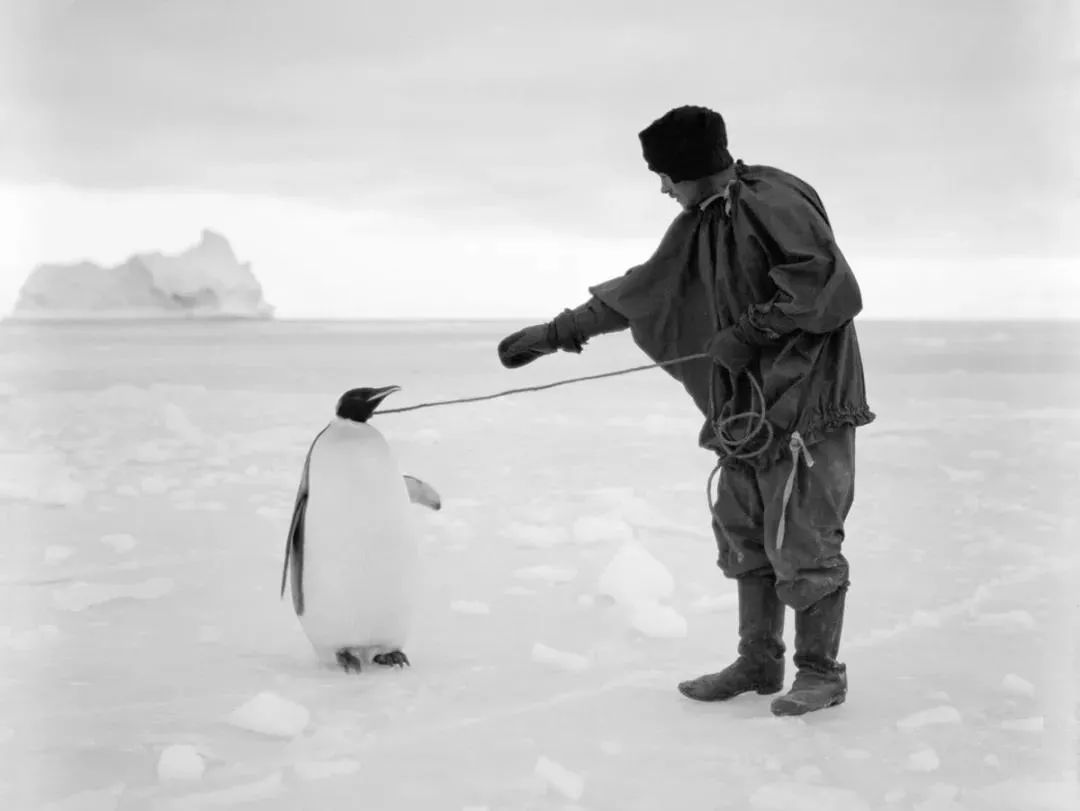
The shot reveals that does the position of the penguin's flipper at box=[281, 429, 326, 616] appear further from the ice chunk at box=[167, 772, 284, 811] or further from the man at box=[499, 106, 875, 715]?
the man at box=[499, 106, 875, 715]

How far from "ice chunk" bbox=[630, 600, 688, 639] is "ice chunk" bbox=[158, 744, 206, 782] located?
985mm

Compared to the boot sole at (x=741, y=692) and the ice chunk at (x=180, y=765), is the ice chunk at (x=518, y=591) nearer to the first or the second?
the boot sole at (x=741, y=692)

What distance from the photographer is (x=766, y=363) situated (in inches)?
71.7

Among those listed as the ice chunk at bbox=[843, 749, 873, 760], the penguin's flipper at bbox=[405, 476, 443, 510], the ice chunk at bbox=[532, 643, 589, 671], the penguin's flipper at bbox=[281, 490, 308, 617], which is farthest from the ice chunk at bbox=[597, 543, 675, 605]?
the ice chunk at bbox=[843, 749, 873, 760]

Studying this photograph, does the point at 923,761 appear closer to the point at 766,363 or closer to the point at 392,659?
the point at 766,363

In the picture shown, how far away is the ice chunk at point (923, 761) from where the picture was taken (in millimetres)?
1598

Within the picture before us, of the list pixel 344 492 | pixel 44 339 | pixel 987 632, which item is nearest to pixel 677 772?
pixel 344 492

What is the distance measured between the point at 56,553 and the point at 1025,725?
7.98 ft

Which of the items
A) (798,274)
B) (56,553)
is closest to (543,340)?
(798,274)

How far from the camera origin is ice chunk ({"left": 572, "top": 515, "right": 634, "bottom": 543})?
10.3ft

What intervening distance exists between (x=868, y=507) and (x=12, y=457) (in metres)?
3.61

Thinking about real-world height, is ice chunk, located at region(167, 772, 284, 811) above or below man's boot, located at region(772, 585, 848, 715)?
below

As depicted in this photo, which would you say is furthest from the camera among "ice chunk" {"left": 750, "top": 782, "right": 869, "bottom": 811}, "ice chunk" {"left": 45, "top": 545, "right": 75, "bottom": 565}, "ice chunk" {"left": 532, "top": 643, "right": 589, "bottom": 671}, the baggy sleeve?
"ice chunk" {"left": 45, "top": 545, "right": 75, "bottom": 565}

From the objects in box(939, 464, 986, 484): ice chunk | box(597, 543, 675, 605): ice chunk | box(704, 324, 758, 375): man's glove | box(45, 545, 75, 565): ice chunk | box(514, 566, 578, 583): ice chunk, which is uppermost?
box(704, 324, 758, 375): man's glove
